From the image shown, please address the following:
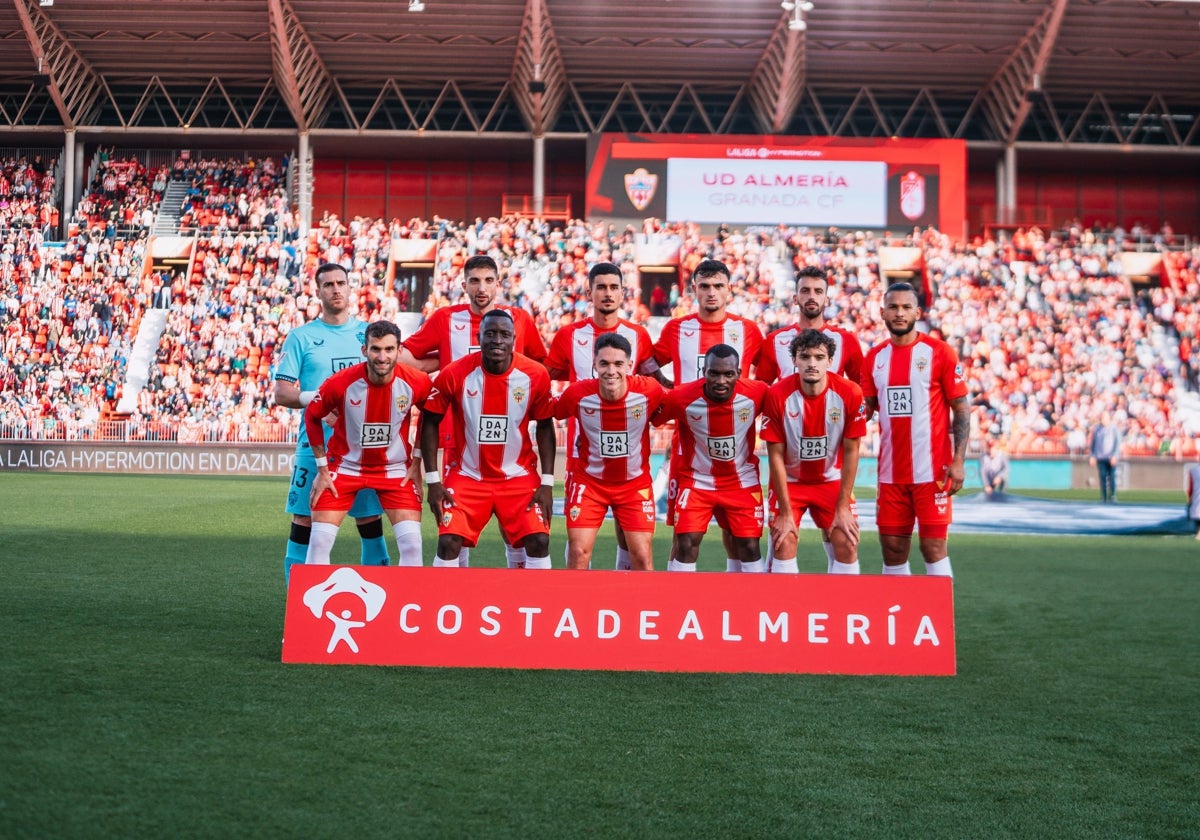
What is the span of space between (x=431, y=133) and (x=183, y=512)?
69.1 ft

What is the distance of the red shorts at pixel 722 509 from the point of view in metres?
6.78

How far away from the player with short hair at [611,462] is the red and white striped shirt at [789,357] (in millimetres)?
993

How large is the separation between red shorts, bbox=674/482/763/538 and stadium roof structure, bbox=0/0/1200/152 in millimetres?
23579

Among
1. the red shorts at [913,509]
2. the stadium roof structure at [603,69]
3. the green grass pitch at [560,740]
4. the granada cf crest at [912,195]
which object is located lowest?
the green grass pitch at [560,740]

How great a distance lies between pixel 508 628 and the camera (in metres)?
5.92

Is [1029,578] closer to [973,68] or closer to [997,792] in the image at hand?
[997,792]

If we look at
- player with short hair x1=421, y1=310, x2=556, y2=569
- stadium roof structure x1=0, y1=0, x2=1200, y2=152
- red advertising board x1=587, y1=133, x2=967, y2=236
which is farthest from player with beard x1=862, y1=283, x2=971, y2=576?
red advertising board x1=587, y1=133, x2=967, y2=236

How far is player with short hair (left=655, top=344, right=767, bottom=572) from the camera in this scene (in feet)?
22.2

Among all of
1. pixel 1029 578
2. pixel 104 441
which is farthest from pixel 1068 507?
pixel 104 441

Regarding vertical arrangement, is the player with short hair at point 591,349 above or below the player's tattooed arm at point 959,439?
above

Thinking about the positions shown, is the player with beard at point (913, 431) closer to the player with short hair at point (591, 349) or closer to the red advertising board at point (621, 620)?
the red advertising board at point (621, 620)

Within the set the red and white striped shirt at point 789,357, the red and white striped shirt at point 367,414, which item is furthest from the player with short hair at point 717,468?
the red and white striped shirt at point 367,414

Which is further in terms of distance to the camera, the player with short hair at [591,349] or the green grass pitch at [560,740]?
the player with short hair at [591,349]

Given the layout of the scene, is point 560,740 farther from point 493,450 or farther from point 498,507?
point 493,450
